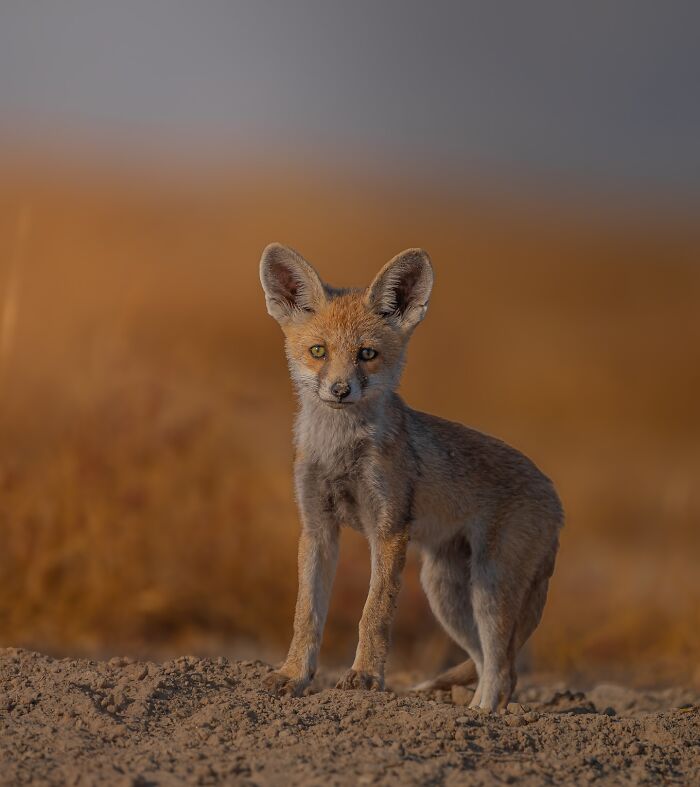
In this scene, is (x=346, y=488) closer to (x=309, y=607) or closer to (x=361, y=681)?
(x=309, y=607)

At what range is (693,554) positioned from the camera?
479 inches

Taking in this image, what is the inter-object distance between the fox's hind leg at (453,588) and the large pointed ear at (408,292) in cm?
129

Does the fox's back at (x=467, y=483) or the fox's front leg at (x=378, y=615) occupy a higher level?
the fox's back at (x=467, y=483)

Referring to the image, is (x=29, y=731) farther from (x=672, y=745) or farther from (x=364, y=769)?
(x=672, y=745)

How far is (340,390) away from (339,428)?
0.45 meters

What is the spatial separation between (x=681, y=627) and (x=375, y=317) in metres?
4.77

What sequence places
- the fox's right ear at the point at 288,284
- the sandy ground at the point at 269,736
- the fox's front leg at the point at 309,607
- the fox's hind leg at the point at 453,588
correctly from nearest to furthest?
the sandy ground at the point at 269,736 → the fox's front leg at the point at 309,607 → the fox's right ear at the point at 288,284 → the fox's hind leg at the point at 453,588

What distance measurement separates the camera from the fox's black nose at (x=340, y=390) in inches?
205

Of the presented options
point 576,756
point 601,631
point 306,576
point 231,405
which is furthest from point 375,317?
point 601,631

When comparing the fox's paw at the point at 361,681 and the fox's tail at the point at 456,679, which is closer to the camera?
the fox's paw at the point at 361,681

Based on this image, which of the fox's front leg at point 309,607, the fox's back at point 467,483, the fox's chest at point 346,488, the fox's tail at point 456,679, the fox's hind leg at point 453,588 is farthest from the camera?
the fox's tail at point 456,679

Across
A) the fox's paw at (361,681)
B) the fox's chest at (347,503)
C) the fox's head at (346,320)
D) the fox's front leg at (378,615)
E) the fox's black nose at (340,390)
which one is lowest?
the fox's paw at (361,681)

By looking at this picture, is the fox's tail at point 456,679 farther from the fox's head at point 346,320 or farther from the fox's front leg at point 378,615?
the fox's head at point 346,320

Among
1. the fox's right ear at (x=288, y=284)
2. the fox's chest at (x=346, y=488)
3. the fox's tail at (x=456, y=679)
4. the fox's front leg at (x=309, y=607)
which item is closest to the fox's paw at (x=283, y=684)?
the fox's front leg at (x=309, y=607)
